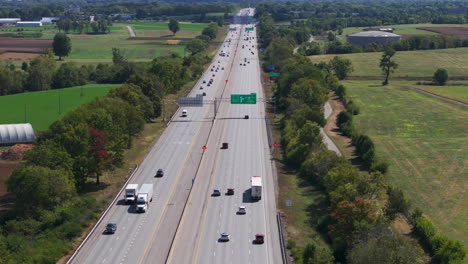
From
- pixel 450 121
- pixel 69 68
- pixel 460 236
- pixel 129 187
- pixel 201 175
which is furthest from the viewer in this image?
pixel 69 68

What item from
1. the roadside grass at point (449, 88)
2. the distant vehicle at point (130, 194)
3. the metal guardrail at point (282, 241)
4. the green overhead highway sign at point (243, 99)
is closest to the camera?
the metal guardrail at point (282, 241)

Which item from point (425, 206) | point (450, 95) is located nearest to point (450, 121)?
point (450, 95)

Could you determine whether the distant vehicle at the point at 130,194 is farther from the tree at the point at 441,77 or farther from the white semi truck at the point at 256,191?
the tree at the point at 441,77

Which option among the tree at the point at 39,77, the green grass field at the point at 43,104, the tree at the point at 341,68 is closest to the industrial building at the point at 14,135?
the green grass field at the point at 43,104

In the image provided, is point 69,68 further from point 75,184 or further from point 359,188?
point 359,188

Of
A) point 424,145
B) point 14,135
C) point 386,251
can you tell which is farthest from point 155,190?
point 424,145
